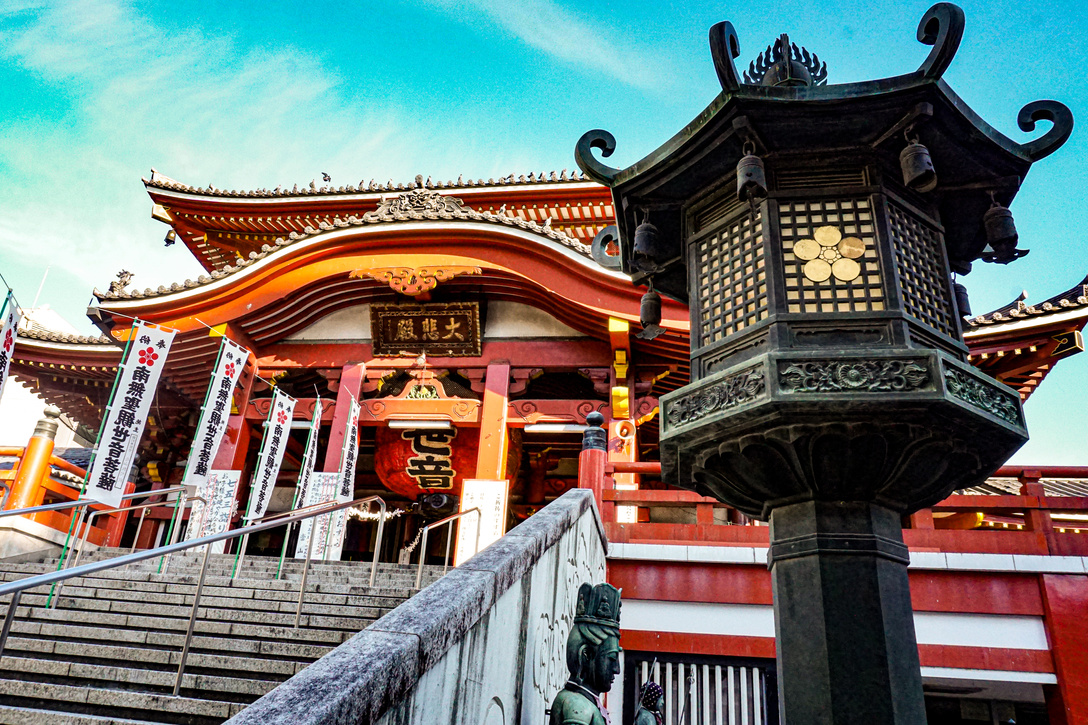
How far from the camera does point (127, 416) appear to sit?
9391 mm

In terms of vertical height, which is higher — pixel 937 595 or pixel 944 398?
pixel 944 398

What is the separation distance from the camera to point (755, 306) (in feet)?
14.2

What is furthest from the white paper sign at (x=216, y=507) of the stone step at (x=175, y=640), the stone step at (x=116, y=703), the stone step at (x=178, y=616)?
the stone step at (x=116, y=703)

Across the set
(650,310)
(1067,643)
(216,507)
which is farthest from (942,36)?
(216,507)

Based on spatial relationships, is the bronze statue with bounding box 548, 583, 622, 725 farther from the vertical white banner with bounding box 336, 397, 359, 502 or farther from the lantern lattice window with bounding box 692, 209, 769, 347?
the vertical white banner with bounding box 336, 397, 359, 502

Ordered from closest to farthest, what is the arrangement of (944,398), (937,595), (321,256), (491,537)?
(944,398)
(937,595)
(491,537)
(321,256)

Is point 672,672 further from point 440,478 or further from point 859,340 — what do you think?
point 440,478

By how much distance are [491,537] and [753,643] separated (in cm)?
467

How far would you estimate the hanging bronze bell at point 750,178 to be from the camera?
404 cm

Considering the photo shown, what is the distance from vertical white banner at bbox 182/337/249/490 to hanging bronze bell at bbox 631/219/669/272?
24.1ft

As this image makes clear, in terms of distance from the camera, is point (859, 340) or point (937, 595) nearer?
point (859, 340)

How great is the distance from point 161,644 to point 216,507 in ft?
21.3

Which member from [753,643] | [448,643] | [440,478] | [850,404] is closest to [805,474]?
[850,404]

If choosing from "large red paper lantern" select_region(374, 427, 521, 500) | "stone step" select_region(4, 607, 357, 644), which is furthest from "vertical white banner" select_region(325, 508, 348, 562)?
"stone step" select_region(4, 607, 357, 644)
